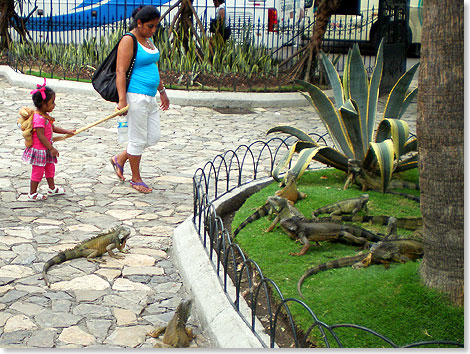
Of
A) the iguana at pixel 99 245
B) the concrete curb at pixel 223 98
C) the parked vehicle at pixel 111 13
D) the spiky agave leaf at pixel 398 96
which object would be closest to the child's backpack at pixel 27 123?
the iguana at pixel 99 245

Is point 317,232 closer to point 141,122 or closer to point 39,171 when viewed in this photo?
point 141,122

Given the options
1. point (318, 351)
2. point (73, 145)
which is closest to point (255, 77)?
point (73, 145)

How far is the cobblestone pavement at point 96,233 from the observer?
15.5 feet

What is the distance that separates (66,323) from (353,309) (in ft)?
6.61

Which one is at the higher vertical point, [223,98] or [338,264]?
[223,98]

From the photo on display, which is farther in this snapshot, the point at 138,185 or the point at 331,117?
the point at 138,185

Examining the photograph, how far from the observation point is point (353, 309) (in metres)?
4.44

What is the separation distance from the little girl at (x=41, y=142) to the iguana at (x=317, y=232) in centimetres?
296

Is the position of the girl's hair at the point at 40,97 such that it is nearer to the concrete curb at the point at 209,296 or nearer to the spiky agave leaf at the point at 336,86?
the concrete curb at the point at 209,296

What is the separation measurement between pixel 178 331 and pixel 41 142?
134 inches

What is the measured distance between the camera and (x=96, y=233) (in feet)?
21.3

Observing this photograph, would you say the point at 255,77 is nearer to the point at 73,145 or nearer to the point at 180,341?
the point at 73,145

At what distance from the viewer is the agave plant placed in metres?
6.77

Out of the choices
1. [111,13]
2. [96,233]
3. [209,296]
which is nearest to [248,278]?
[209,296]
